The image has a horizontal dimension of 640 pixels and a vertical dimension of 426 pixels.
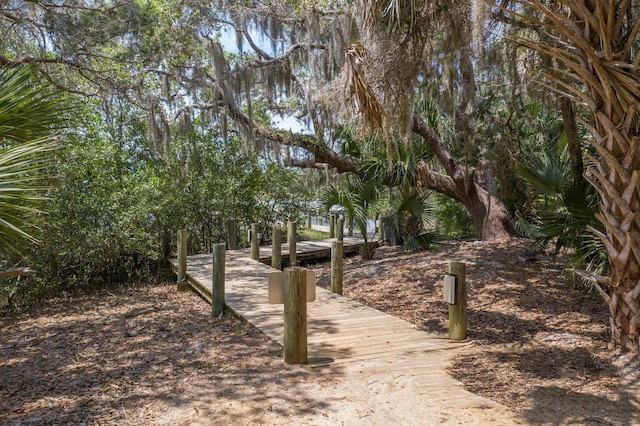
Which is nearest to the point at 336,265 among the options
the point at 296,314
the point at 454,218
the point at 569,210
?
the point at 296,314

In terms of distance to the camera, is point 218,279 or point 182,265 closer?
point 218,279

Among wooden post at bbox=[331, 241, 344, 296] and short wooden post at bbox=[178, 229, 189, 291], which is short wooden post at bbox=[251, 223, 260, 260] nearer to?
short wooden post at bbox=[178, 229, 189, 291]

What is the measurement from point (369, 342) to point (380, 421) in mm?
1640

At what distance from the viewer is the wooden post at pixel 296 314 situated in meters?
4.55

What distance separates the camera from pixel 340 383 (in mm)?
4152

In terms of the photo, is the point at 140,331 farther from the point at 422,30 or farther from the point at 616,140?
the point at 616,140

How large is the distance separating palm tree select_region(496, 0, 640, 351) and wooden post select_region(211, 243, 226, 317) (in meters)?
4.29

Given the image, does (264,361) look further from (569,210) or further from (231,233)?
(231,233)

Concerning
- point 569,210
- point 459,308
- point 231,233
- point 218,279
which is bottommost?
point 459,308

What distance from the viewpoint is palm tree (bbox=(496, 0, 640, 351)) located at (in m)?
4.05

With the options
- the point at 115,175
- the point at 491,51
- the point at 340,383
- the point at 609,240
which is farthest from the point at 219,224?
the point at 609,240

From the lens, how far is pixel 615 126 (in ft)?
13.7

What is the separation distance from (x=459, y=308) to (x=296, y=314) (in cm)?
169

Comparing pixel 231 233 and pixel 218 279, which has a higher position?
pixel 231 233
